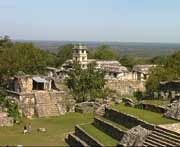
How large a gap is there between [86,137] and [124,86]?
30176mm

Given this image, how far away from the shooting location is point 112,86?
54.0 meters

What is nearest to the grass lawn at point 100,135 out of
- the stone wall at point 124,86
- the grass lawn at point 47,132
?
the grass lawn at point 47,132

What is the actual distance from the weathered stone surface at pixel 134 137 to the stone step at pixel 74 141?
2.46 meters

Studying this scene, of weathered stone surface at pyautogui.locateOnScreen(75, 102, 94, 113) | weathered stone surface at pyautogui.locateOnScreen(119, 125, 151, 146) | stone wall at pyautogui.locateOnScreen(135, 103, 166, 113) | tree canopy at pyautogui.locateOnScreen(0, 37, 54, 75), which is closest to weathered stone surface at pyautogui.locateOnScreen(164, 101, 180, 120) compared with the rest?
stone wall at pyautogui.locateOnScreen(135, 103, 166, 113)

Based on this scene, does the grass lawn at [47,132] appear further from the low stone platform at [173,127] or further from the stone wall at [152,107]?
the low stone platform at [173,127]

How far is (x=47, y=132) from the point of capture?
97.8ft

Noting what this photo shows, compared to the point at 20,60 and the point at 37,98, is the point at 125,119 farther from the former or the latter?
the point at 20,60

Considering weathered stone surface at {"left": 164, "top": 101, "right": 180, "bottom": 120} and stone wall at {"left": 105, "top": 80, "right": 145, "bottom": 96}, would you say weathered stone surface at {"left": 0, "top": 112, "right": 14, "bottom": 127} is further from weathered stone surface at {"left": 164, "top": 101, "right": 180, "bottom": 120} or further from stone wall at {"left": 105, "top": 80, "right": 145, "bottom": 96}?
stone wall at {"left": 105, "top": 80, "right": 145, "bottom": 96}

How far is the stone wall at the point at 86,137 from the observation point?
23.7 meters

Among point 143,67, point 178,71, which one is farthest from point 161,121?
point 143,67

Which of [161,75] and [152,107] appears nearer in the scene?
[152,107]

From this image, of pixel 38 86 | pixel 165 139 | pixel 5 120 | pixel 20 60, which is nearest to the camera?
pixel 165 139

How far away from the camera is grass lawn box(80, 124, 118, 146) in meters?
23.9

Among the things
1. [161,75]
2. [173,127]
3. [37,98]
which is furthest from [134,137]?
[161,75]
